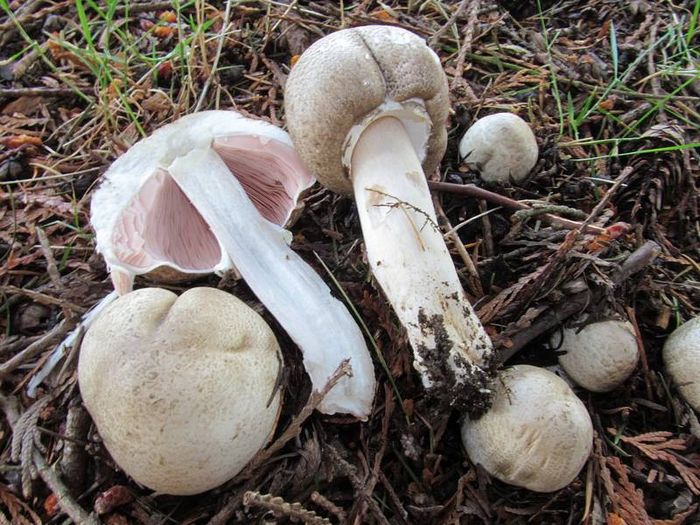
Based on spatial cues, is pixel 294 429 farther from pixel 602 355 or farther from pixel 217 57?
pixel 217 57

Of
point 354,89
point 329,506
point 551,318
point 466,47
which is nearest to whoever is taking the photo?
point 329,506

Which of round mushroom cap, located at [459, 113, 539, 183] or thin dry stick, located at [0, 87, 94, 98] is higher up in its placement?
round mushroom cap, located at [459, 113, 539, 183]

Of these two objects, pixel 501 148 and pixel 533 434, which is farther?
pixel 501 148

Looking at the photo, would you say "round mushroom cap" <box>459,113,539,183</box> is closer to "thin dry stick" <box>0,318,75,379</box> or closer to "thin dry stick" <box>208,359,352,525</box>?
"thin dry stick" <box>208,359,352,525</box>

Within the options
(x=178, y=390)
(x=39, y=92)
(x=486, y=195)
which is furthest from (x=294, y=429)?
(x=39, y=92)

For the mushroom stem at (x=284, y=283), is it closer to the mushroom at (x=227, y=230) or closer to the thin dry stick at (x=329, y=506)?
the mushroom at (x=227, y=230)

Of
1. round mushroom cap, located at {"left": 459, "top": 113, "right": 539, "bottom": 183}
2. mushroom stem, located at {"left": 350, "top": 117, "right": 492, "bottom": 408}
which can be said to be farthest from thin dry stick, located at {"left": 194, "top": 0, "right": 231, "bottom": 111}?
round mushroom cap, located at {"left": 459, "top": 113, "right": 539, "bottom": 183}
